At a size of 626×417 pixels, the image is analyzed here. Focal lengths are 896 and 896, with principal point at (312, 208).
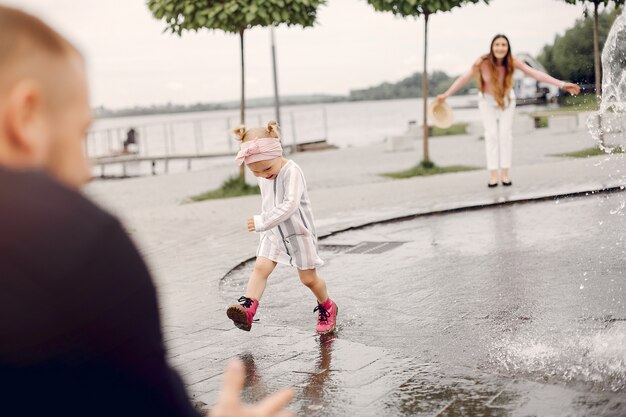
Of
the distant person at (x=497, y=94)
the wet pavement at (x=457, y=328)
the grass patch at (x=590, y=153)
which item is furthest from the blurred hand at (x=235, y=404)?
the grass patch at (x=590, y=153)

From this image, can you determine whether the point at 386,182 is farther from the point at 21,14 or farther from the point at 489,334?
the point at 21,14

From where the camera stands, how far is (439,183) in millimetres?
14289

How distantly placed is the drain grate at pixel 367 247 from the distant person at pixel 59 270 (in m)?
7.32

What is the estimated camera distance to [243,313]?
5.38 meters

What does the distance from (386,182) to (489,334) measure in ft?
34.1

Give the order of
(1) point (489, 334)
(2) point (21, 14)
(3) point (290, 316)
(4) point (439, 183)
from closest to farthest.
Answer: (2) point (21, 14), (1) point (489, 334), (3) point (290, 316), (4) point (439, 183)

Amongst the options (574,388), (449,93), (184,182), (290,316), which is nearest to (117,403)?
(574,388)

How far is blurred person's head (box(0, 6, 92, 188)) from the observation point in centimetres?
112

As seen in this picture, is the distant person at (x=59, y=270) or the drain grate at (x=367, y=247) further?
the drain grate at (x=367, y=247)

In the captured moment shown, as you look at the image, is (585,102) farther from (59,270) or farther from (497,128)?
(59,270)

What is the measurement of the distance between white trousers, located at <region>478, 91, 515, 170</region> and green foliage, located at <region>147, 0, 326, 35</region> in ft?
13.3

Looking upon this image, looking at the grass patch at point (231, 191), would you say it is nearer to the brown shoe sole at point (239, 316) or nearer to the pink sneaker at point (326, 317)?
the pink sneaker at point (326, 317)

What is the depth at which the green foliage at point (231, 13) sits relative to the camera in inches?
582

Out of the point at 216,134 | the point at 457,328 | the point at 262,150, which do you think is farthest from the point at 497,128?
the point at 216,134
